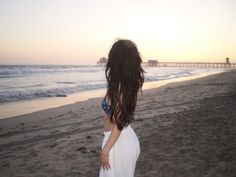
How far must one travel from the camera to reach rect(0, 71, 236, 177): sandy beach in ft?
14.2

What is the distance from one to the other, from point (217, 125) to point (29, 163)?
3.96 meters

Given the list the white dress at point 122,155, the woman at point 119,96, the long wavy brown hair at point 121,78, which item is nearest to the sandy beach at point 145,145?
the white dress at point 122,155

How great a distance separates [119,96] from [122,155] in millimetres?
499

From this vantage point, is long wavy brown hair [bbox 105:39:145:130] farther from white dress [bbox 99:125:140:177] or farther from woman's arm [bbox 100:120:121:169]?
white dress [bbox 99:125:140:177]

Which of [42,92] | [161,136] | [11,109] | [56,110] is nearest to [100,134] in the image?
[161,136]

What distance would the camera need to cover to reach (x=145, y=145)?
5.39 m

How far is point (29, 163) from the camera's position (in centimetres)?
497

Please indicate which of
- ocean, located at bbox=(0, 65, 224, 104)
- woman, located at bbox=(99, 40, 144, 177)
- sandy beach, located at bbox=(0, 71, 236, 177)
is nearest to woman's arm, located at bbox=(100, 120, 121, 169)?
woman, located at bbox=(99, 40, 144, 177)

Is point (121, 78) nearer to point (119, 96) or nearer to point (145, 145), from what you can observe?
point (119, 96)

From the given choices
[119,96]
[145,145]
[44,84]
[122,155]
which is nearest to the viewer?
[119,96]

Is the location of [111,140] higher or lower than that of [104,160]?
higher

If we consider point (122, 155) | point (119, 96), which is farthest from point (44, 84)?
point (119, 96)

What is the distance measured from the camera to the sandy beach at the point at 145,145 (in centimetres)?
432

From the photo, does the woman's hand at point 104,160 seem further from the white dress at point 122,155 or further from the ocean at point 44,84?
the ocean at point 44,84
